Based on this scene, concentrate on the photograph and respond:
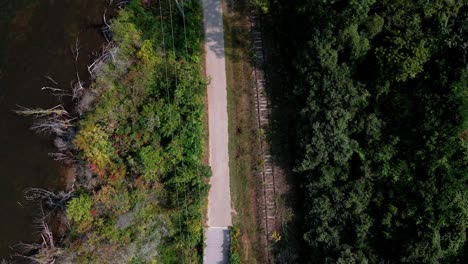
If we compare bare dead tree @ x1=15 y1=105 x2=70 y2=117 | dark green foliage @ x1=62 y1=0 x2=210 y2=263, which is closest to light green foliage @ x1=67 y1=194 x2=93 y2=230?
dark green foliage @ x1=62 y1=0 x2=210 y2=263

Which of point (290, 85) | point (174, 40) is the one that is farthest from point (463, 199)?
point (174, 40)

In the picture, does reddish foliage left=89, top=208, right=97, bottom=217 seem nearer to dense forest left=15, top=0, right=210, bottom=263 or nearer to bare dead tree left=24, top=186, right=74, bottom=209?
dense forest left=15, top=0, right=210, bottom=263

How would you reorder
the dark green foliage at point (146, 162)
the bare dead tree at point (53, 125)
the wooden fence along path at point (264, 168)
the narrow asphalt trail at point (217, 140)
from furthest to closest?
the bare dead tree at point (53, 125), the narrow asphalt trail at point (217, 140), the wooden fence along path at point (264, 168), the dark green foliage at point (146, 162)

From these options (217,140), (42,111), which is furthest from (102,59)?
(217,140)

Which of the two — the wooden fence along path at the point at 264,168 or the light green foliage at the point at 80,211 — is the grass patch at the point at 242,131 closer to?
the wooden fence along path at the point at 264,168

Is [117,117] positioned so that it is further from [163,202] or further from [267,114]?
[267,114]

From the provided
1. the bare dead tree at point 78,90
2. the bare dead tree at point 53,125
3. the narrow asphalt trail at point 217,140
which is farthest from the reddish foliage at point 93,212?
the bare dead tree at point 78,90

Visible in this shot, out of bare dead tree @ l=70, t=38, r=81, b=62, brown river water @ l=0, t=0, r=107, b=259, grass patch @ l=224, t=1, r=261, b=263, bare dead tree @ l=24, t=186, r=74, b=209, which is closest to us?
grass patch @ l=224, t=1, r=261, b=263
